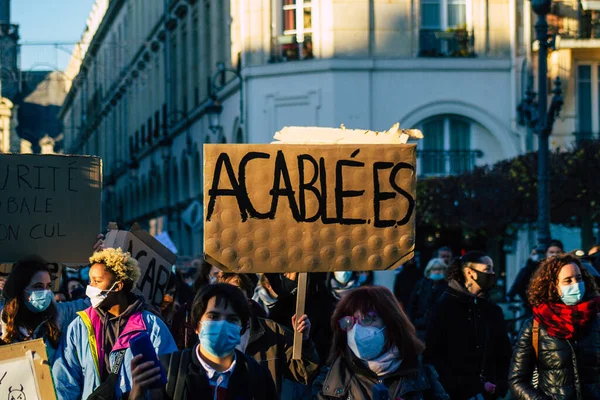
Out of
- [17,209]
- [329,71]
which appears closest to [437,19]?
[329,71]

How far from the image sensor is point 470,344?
27.7ft

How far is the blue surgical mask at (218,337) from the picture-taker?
5227 millimetres

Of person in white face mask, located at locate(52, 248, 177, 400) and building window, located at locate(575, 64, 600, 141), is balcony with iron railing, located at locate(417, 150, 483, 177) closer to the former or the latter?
building window, located at locate(575, 64, 600, 141)

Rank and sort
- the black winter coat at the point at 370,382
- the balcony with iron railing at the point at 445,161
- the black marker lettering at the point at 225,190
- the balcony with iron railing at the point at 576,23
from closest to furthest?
1. the black winter coat at the point at 370,382
2. the black marker lettering at the point at 225,190
3. the balcony with iron railing at the point at 576,23
4. the balcony with iron railing at the point at 445,161

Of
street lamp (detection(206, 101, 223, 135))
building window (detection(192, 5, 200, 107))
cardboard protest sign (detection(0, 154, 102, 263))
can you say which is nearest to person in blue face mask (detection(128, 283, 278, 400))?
cardboard protest sign (detection(0, 154, 102, 263))

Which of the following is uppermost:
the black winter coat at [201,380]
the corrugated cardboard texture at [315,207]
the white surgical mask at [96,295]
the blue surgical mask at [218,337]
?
the corrugated cardboard texture at [315,207]

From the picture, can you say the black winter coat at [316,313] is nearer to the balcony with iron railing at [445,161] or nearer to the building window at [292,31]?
the balcony with iron railing at [445,161]

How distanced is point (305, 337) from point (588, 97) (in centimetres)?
2404

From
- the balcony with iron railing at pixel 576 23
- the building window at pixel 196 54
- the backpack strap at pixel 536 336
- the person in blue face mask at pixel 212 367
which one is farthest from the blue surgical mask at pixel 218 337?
the building window at pixel 196 54

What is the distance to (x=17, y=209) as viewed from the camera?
28.3 feet

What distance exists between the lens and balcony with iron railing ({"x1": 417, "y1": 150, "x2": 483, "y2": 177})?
97.2ft

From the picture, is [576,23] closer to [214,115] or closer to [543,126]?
[214,115]

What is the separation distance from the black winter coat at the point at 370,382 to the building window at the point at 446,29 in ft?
81.2

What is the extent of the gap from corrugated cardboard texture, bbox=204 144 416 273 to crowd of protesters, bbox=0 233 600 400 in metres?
0.31
